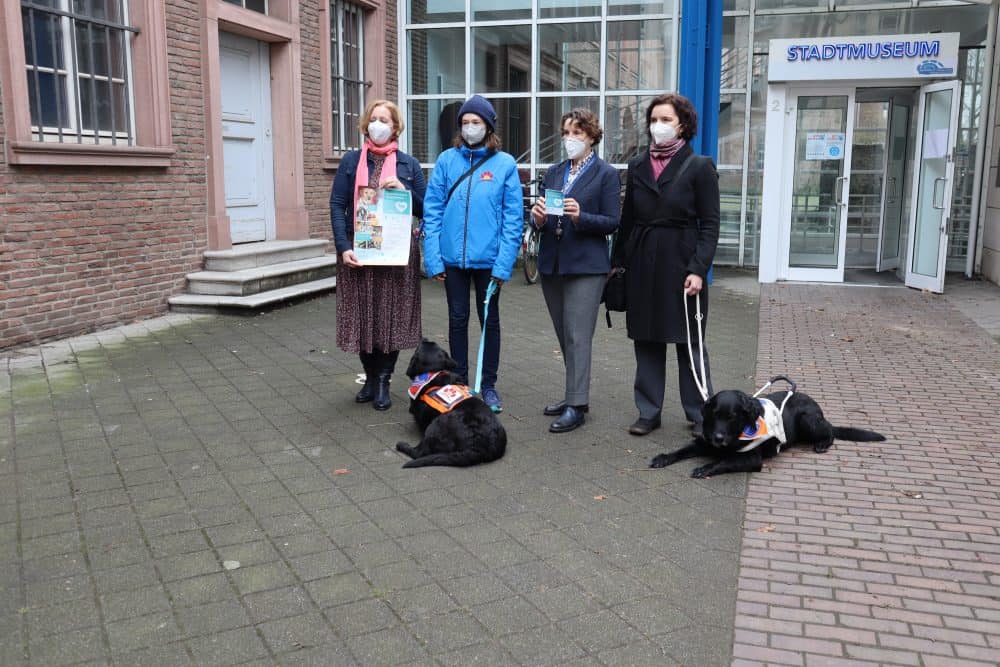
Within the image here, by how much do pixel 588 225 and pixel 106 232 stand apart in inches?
199

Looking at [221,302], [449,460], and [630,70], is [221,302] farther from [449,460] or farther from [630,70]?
[630,70]

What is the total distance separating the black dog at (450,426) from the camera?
4.68 metres

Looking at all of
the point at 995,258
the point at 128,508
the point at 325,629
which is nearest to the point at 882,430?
the point at 325,629

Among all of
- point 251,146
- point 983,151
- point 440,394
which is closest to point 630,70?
Answer: point 983,151

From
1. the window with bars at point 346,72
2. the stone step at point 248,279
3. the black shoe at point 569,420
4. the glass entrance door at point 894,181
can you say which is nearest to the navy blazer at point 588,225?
the black shoe at point 569,420

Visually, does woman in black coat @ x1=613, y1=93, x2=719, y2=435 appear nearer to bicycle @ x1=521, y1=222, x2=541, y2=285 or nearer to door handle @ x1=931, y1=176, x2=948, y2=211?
bicycle @ x1=521, y1=222, x2=541, y2=285

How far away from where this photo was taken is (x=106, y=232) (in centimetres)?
805

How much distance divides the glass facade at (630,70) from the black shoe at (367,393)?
7.86 metres

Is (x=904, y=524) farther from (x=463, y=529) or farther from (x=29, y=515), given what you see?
(x=29, y=515)

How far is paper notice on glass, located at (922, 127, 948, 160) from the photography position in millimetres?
11008

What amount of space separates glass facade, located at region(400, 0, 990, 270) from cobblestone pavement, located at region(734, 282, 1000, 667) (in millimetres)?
5862

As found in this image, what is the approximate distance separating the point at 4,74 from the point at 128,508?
464 centimetres

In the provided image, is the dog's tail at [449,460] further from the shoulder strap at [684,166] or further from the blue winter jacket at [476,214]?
the shoulder strap at [684,166]

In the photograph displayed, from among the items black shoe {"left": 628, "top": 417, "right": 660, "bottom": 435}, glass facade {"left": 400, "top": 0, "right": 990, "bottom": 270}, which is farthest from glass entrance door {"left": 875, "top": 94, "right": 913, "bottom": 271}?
black shoe {"left": 628, "top": 417, "right": 660, "bottom": 435}
